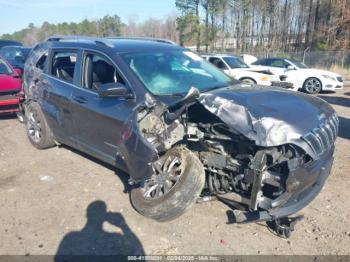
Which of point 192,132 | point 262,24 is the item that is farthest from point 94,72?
point 262,24

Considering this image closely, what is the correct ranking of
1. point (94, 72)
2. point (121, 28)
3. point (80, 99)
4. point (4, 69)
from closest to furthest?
point (80, 99), point (94, 72), point (4, 69), point (121, 28)

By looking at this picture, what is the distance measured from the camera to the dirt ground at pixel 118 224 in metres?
3.62

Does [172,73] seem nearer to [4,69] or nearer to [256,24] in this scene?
[4,69]

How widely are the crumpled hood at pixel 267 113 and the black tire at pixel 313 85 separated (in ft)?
37.0

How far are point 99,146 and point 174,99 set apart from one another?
4.45ft

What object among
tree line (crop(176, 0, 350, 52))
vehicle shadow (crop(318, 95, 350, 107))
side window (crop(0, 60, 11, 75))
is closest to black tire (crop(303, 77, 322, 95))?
vehicle shadow (crop(318, 95, 350, 107))

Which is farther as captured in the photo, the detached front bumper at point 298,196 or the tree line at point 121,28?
the tree line at point 121,28

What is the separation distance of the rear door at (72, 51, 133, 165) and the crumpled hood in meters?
1.16

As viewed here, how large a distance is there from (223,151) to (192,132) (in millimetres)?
394

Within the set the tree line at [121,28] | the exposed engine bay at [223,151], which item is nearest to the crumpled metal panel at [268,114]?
the exposed engine bay at [223,151]

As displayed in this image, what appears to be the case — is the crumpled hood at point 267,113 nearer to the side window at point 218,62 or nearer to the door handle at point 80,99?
the door handle at point 80,99

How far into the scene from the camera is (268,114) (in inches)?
140

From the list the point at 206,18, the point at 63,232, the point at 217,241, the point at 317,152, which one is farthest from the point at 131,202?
the point at 206,18

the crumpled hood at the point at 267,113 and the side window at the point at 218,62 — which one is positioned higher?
the crumpled hood at the point at 267,113
